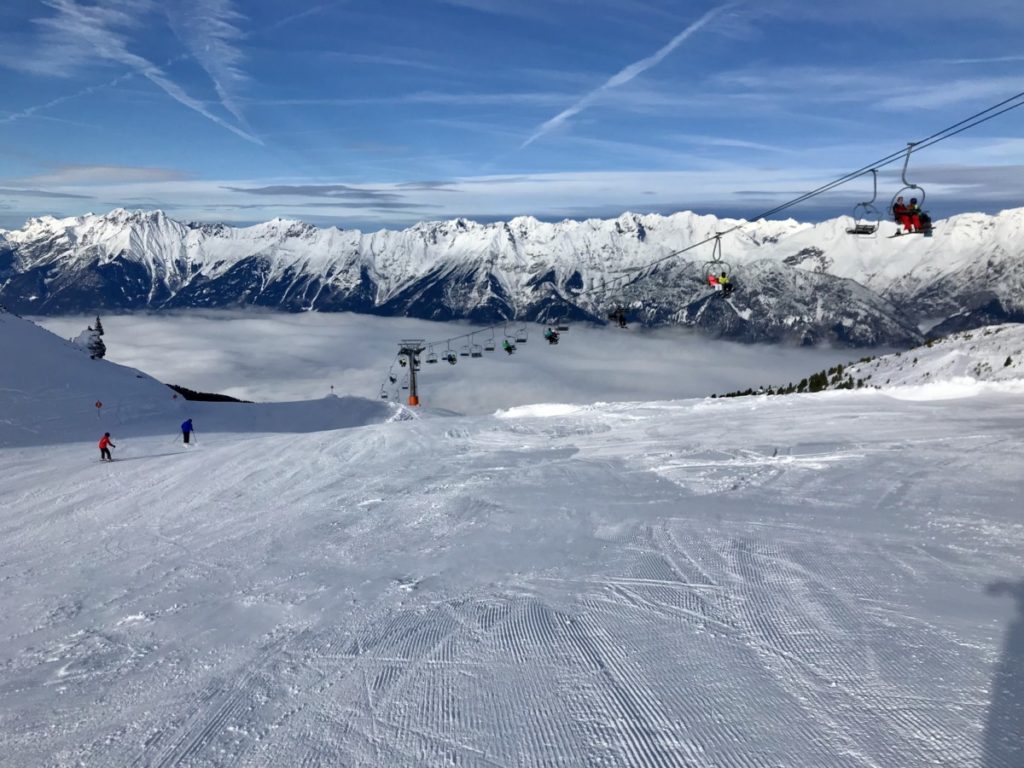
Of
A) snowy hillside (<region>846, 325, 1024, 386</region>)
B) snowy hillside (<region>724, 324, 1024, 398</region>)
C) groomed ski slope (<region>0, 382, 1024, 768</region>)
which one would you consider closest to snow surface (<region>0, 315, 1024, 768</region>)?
groomed ski slope (<region>0, 382, 1024, 768</region>)

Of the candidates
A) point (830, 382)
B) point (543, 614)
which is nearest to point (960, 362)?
point (830, 382)

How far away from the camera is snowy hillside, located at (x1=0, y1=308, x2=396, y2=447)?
33.9 metres

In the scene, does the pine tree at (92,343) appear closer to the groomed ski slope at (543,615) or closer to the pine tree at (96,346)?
the pine tree at (96,346)

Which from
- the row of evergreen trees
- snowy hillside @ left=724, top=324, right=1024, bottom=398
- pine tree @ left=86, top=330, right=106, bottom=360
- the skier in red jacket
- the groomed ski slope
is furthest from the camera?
pine tree @ left=86, top=330, right=106, bottom=360

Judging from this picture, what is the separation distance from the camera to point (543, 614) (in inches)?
332

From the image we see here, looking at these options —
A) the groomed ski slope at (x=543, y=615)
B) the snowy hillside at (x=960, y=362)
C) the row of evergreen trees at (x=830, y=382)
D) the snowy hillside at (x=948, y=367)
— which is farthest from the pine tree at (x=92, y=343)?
the snowy hillside at (x=960, y=362)

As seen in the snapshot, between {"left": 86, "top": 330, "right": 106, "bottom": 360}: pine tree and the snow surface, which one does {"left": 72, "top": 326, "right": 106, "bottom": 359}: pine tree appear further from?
the snow surface

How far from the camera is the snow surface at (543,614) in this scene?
5.95 metres

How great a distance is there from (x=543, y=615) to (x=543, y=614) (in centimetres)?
3

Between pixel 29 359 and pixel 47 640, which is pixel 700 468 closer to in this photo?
pixel 47 640

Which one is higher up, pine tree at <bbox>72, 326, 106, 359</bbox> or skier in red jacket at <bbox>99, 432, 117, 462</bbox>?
pine tree at <bbox>72, 326, 106, 359</bbox>

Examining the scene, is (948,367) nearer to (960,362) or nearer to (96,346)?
(960,362)

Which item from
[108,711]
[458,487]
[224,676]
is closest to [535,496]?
[458,487]

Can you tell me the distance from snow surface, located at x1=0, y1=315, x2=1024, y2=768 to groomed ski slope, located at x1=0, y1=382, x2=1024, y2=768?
38 millimetres
